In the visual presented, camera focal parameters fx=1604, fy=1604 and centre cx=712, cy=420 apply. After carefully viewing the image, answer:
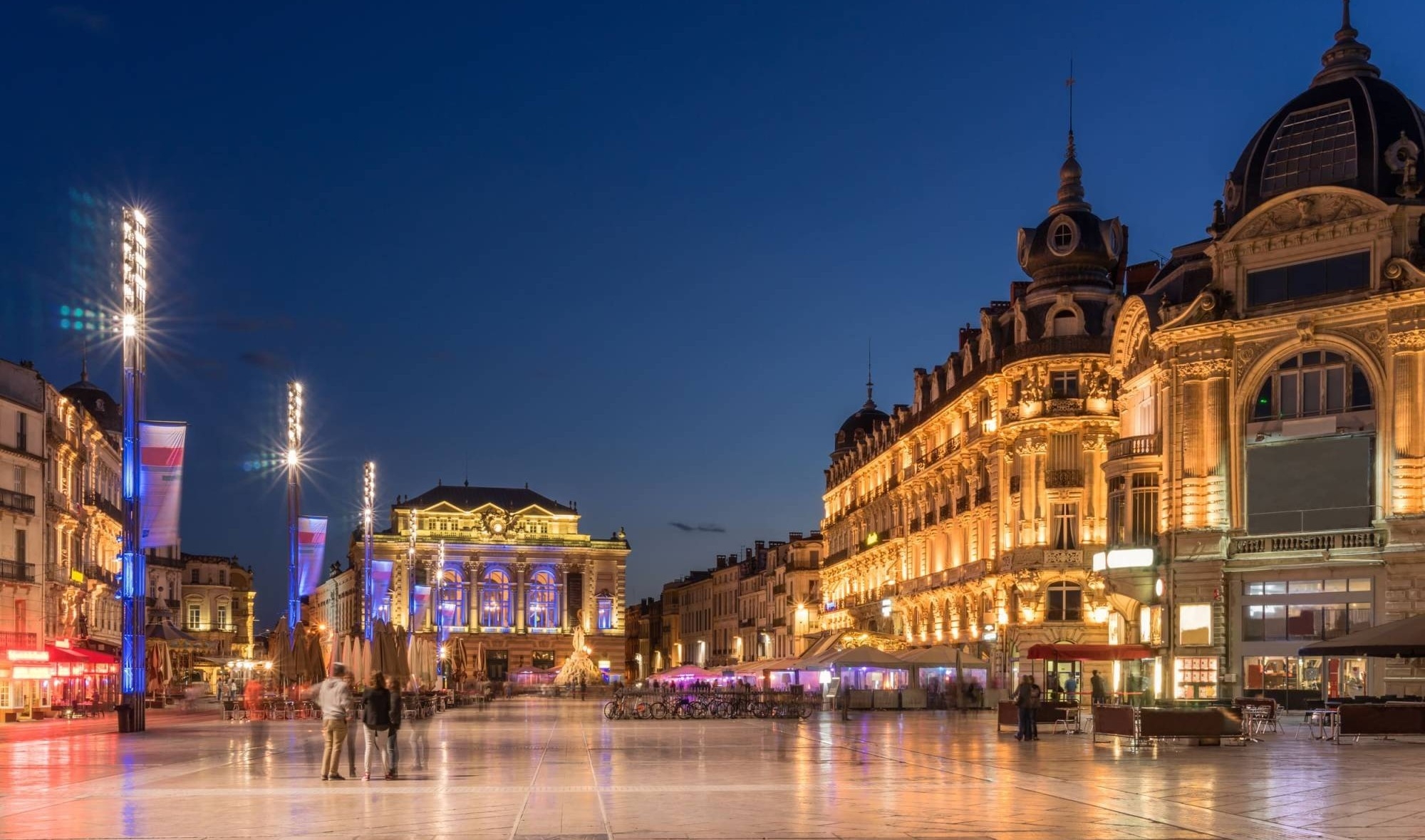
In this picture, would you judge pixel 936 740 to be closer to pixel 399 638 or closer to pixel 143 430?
pixel 143 430

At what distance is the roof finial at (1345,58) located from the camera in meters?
49.5

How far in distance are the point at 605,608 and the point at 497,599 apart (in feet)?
35.5

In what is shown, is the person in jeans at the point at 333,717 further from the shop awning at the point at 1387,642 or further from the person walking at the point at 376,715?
the shop awning at the point at 1387,642

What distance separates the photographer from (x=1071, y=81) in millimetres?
69625

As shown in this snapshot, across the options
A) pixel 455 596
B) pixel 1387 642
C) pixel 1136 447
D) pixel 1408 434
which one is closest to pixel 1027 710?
pixel 1387 642

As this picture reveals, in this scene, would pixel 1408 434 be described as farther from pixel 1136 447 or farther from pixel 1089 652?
pixel 1089 652

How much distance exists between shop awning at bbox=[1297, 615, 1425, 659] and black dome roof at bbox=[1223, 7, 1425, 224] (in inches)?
561

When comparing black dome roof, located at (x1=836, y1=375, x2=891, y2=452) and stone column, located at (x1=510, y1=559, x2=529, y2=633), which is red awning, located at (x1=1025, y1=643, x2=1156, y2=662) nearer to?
black dome roof, located at (x1=836, y1=375, x2=891, y2=452)

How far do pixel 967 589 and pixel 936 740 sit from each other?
35.4 meters

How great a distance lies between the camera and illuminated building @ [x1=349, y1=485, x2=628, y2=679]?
510 feet

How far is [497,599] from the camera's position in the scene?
159 m

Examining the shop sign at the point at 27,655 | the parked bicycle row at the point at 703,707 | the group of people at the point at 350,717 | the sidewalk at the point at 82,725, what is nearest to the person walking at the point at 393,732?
the group of people at the point at 350,717

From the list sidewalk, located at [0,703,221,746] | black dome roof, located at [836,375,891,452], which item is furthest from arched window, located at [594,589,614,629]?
sidewalk, located at [0,703,221,746]

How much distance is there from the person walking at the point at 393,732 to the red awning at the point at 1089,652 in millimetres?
25375
